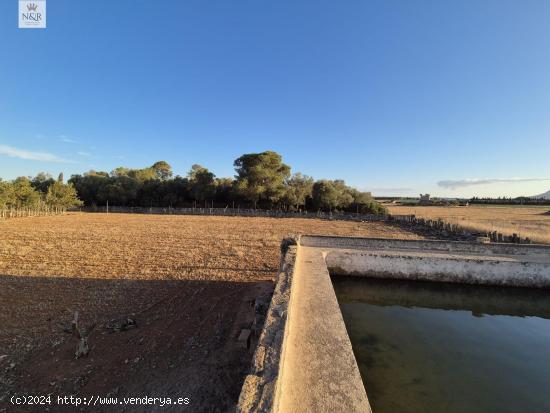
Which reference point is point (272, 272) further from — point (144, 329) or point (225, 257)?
point (144, 329)

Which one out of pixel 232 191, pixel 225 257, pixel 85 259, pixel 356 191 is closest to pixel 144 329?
pixel 225 257

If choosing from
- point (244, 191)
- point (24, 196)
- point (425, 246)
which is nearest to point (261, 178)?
point (244, 191)

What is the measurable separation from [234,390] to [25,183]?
44015mm

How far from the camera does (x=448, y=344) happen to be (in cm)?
526

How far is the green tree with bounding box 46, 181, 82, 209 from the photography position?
3755cm

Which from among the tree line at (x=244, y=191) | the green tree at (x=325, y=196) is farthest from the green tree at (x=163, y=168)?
the green tree at (x=325, y=196)

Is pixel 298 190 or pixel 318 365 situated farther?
pixel 298 190

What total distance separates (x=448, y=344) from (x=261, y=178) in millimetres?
37050

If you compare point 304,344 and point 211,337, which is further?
point 211,337

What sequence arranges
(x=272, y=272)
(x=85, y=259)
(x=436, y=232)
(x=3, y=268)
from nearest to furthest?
(x=3, y=268), (x=272, y=272), (x=85, y=259), (x=436, y=232)

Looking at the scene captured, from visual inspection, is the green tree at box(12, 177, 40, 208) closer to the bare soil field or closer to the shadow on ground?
the bare soil field

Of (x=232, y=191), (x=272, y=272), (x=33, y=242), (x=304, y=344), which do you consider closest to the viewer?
(x=304, y=344)

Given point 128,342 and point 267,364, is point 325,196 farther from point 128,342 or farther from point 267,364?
point 267,364

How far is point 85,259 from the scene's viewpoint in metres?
10.4
